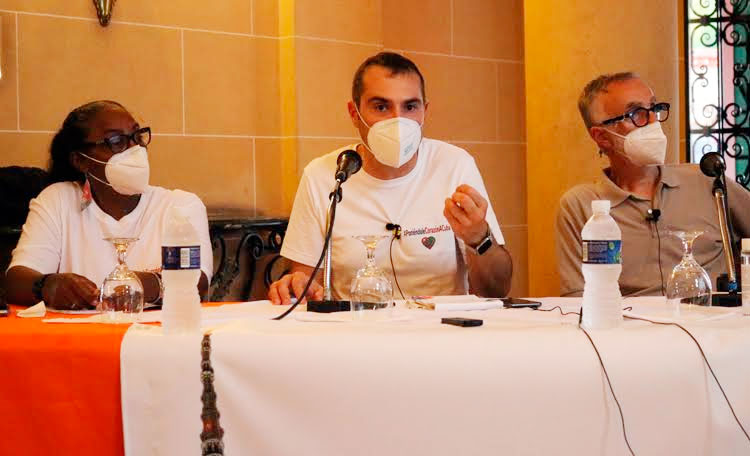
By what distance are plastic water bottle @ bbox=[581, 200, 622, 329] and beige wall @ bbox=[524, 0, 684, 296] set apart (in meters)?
2.75

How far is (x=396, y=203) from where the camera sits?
3777 mm

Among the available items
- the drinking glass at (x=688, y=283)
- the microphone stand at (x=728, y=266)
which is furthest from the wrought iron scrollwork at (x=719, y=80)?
the drinking glass at (x=688, y=283)

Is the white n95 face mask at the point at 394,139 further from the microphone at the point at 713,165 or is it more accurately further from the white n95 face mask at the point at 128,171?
the microphone at the point at 713,165

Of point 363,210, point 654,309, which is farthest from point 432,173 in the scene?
point 654,309

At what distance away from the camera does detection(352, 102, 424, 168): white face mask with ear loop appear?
364 centimetres

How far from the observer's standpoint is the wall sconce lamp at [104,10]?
4980 mm

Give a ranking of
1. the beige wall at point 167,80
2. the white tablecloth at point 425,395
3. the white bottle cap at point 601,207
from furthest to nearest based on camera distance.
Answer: the beige wall at point 167,80 < the white bottle cap at point 601,207 < the white tablecloth at point 425,395

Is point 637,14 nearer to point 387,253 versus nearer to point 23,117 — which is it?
point 387,253

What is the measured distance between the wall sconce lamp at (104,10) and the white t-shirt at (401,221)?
170 cm

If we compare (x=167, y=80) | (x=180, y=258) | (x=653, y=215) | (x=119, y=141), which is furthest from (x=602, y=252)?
(x=167, y=80)

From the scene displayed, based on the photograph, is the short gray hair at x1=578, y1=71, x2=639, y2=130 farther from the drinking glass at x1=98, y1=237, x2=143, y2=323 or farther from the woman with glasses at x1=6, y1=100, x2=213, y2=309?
the drinking glass at x1=98, y1=237, x2=143, y2=323

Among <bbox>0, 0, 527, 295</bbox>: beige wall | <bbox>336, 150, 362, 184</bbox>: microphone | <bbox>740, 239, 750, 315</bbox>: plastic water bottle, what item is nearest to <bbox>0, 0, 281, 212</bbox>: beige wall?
<bbox>0, 0, 527, 295</bbox>: beige wall

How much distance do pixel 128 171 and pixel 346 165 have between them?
122 cm

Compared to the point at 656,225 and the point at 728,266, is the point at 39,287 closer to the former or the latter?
the point at 728,266
